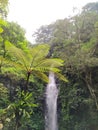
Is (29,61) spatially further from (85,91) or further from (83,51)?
(85,91)

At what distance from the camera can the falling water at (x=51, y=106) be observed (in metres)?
18.0

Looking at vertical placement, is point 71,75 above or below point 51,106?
above

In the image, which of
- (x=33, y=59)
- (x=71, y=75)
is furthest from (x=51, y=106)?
(x=33, y=59)

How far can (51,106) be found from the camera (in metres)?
18.9

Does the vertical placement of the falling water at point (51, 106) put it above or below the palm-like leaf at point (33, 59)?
below

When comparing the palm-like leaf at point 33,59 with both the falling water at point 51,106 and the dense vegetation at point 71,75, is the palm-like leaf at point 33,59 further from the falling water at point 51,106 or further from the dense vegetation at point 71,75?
the falling water at point 51,106

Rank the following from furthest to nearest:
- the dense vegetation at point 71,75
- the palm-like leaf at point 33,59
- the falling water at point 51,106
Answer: the falling water at point 51,106 → the dense vegetation at point 71,75 → the palm-like leaf at point 33,59

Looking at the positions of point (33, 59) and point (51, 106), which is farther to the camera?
point (51, 106)

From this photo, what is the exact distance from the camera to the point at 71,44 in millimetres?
15578

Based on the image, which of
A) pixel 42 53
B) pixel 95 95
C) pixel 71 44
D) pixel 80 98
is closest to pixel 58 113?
pixel 80 98

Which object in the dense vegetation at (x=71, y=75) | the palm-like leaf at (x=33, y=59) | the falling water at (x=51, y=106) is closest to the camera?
the palm-like leaf at (x=33, y=59)

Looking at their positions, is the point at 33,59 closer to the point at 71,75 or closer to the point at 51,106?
the point at 71,75

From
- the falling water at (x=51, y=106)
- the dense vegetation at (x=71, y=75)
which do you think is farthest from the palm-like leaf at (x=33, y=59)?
the falling water at (x=51, y=106)

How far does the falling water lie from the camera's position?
1797 cm
